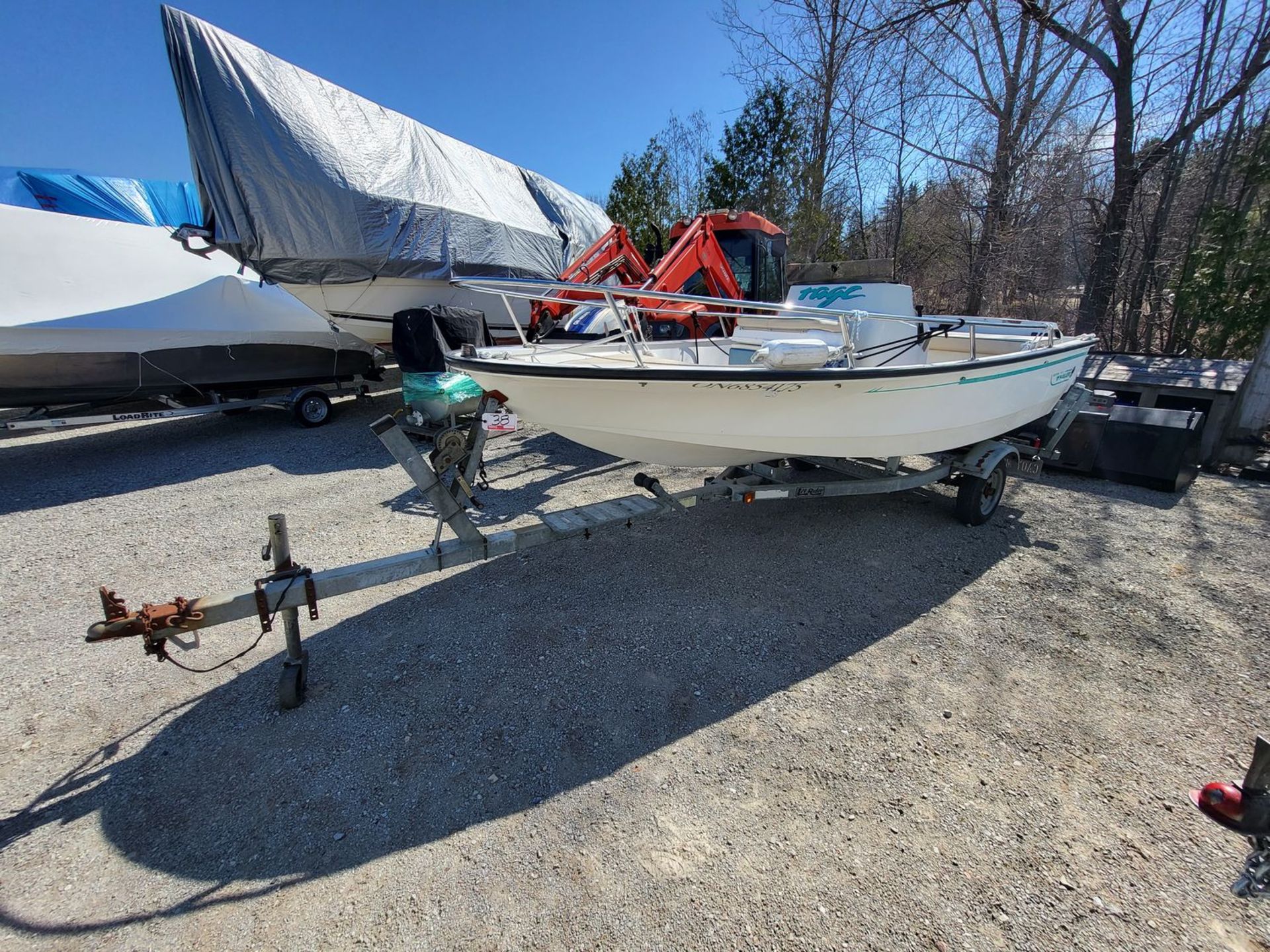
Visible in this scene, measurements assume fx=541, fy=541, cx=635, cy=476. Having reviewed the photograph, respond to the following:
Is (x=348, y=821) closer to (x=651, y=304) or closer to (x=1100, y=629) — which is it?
(x=1100, y=629)

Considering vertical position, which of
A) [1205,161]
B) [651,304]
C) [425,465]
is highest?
[1205,161]

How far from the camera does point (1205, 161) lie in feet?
28.0

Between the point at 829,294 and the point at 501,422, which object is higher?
the point at 829,294

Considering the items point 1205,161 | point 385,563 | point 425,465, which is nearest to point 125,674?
point 385,563

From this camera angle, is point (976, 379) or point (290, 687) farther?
point (976, 379)

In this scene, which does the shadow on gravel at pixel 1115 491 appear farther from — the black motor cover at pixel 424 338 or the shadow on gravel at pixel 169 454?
Result: the shadow on gravel at pixel 169 454

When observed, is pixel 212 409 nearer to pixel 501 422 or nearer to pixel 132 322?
pixel 132 322

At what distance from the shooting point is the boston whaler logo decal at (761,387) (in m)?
2.79

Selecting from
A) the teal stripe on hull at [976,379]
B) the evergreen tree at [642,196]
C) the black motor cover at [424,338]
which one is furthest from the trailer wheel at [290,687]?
the evergreen tree at [642,196]

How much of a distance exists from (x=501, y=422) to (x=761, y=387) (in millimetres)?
1495

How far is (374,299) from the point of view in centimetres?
743

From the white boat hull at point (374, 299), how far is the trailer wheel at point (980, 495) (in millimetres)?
5044

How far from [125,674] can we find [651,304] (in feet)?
16.6

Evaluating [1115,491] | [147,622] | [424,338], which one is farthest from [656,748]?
[1115,491]
